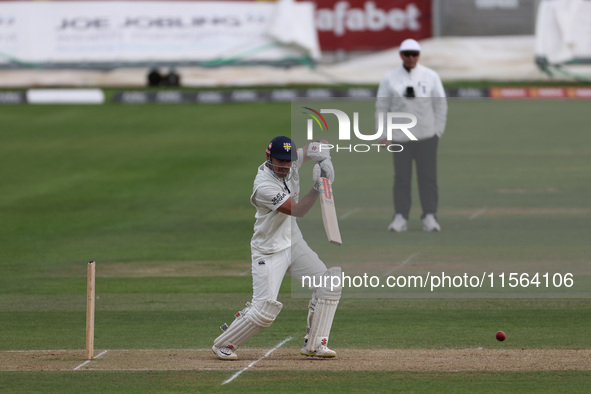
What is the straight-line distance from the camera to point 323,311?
34.3ft

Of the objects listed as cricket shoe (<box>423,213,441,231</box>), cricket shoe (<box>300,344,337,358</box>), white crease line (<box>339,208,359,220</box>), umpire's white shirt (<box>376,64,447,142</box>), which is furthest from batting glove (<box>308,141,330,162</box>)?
white crease line (<box>339,208,359,220</box>)

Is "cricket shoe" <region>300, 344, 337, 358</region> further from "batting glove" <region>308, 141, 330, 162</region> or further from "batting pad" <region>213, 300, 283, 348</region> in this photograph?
"batting glove" <region>308, 141, 330, 162</region>

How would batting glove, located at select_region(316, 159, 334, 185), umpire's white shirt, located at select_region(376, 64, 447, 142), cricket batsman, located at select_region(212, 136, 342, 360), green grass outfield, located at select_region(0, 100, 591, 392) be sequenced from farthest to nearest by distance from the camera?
1. umpire's white shirt, located at select_region(376, 64, 447, 142)
2. batting glove, located at select_region(316, 159, 334, 185)
3. cricket batsman, located at select_region(212, 136, 342, 360)
4. green grass outfield, located at select_region(0, 100, 591, 392)

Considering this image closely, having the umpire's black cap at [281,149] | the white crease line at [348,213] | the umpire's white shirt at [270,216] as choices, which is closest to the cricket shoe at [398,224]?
the white crease line at [348,213]

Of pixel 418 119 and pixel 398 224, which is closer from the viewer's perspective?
pixel 418 119

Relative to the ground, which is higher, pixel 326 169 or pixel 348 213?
pixel 326 169

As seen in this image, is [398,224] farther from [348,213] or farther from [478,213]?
[478,213]

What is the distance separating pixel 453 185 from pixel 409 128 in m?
5.15

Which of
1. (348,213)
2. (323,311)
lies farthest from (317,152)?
(348,213)

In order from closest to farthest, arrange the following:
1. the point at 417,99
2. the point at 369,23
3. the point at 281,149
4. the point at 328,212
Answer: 1. the point at 281,149
2. the point at 328,212
3. the point at 417,99
4. the point at 369,23

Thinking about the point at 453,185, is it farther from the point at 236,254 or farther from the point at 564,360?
the point at 564,360

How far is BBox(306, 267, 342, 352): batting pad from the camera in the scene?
1041cm

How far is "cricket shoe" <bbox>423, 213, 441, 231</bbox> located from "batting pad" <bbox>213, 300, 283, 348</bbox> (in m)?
6.99

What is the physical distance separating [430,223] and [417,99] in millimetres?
1914
